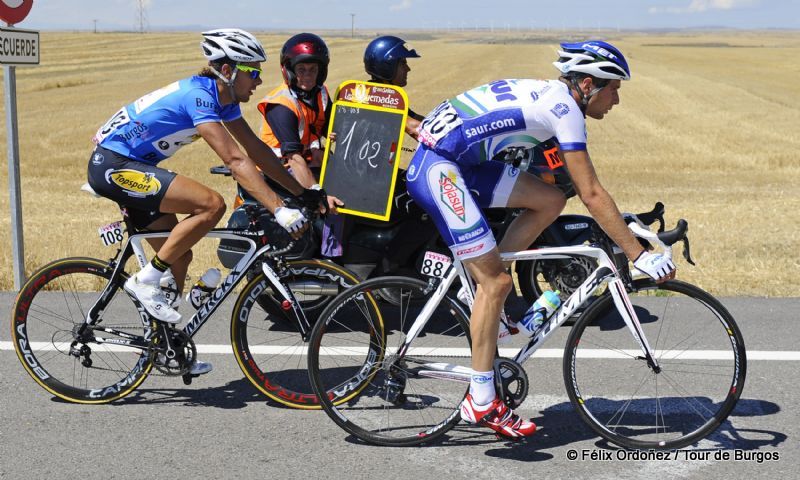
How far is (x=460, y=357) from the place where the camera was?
18.1ft

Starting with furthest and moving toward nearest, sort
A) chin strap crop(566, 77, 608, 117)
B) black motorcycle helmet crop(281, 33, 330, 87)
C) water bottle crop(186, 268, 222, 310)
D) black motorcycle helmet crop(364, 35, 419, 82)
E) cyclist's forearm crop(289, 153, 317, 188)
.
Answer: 1. black motorcycle helmet crop(364, 35, 419, 82)
2. black motorcycle helmet crop(281, 33, 330, 87)
3. cyclist's forearm crop(289, 153, 317, 188)
4. water bottle crop(186, 268, 222, 310)
5. chin strap crop(566, 77, 608, 117)

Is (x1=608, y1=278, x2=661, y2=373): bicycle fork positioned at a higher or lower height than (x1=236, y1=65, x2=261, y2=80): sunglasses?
lower

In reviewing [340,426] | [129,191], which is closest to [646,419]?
[340,426]

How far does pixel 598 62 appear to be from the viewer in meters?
4.18

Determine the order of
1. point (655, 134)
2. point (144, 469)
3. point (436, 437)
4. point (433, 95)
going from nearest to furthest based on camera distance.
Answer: point (144, 469) < point (436, 437) < point (655, 134) < point (433, 95)

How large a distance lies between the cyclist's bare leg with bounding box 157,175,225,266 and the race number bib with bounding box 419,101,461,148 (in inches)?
44.2

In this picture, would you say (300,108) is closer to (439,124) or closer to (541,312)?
(439,124)

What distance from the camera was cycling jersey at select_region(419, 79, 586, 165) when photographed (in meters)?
4.10

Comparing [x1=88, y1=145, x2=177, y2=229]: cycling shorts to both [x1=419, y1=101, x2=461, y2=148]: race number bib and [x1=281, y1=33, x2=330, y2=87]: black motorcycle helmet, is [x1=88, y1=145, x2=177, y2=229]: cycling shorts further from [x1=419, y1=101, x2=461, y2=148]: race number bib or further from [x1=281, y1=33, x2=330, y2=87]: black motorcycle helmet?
[x1=281, y1=33, x2=330, y2=87]: black motorcycle helmet

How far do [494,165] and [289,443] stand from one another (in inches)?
65.9

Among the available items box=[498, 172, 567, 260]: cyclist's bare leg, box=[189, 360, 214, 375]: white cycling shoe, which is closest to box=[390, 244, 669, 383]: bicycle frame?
box=[498, 172, 567, 260]: cyclist's bare leg

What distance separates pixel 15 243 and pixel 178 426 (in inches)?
152

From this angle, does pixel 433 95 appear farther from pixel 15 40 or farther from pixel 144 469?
pixel 144 469

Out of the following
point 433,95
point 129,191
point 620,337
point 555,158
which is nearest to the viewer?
point 129,191
